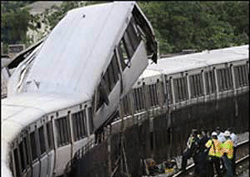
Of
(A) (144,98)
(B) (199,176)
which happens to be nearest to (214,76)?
(A) (144,98)

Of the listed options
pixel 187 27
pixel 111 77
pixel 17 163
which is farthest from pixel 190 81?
pixel 187 27

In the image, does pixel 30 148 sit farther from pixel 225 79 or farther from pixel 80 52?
pixel 225 79

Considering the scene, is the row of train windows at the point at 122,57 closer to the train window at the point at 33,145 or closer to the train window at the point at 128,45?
the train window at the point at 128,45

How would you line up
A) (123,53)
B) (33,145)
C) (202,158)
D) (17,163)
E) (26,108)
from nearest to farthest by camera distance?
(17,163), (33,145), (26,108), (123,53), (202,158)

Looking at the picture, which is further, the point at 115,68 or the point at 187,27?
the point at 187,27

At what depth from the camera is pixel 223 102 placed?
1827 cm

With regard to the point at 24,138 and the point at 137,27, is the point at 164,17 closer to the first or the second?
the point at 137,27

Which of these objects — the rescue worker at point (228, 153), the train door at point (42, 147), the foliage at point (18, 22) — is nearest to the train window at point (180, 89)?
the rescue worker at point (228, 153)

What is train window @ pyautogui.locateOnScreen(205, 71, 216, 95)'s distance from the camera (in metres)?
17.9

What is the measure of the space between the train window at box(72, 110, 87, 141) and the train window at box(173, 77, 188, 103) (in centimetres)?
644

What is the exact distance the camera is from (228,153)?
41.4 ft

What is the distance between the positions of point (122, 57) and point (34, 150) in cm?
381

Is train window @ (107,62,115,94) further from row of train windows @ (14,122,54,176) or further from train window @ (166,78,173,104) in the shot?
train window @ (166,78,173,104)

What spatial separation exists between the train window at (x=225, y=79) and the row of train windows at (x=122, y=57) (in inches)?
281
